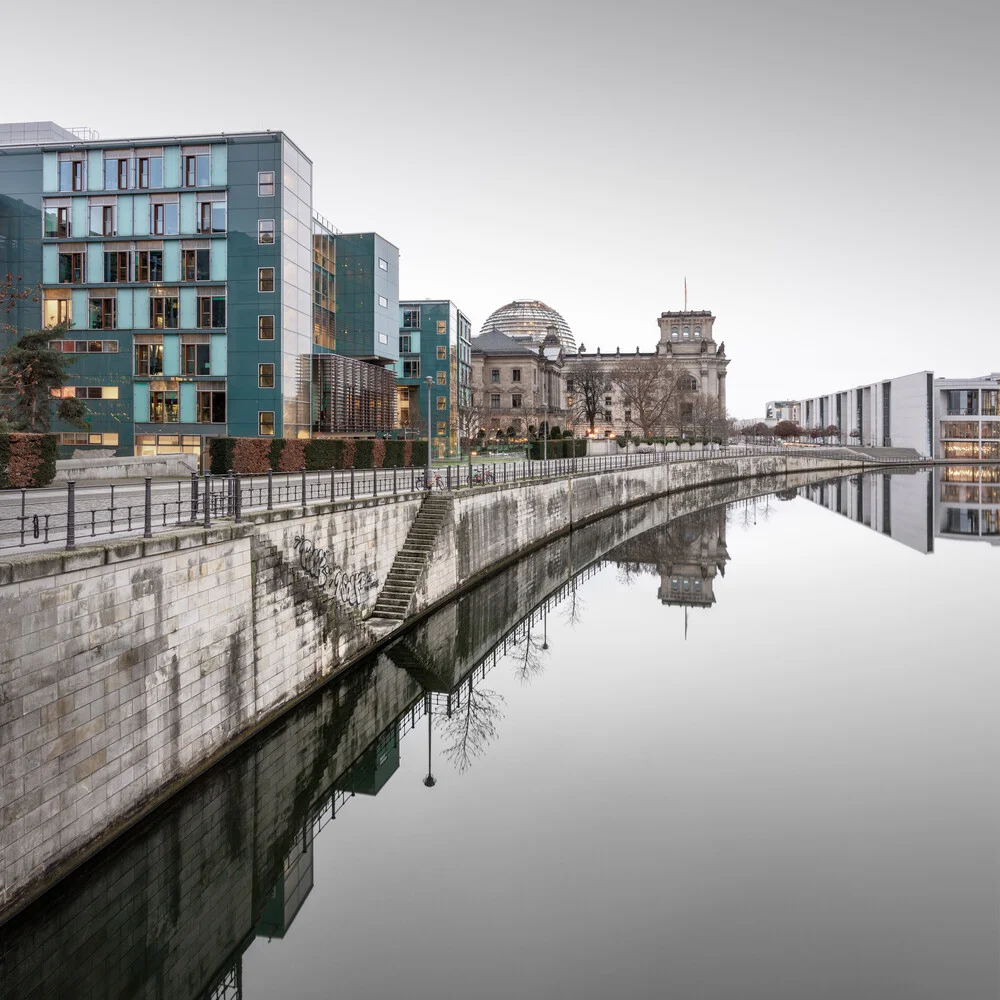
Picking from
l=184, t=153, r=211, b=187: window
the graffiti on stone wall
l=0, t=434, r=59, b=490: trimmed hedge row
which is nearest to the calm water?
the graffiti on stone wall

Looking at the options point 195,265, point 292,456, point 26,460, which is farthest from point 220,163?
point 26,460

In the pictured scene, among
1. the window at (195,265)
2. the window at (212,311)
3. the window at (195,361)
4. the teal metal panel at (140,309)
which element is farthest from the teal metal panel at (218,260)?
the teal metal panel at (140,309)

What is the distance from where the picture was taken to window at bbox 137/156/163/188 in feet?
145

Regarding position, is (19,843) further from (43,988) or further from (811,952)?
(811,952)

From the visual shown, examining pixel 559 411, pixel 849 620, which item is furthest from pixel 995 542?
pixel 559 411

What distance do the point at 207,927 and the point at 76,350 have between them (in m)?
43.9

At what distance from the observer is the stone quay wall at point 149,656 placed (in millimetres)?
9164

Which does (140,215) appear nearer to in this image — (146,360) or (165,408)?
(146,360)

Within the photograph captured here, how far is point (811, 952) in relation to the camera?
31.7ft

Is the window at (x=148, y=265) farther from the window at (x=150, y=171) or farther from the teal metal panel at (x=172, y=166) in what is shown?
the teal metal panel at (x=172, y=166)

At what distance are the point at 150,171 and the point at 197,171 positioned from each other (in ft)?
9.27

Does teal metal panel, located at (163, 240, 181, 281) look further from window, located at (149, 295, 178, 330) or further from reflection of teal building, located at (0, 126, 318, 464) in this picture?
window, located at (149, 295, 178, 330)

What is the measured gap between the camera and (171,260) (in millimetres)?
44938

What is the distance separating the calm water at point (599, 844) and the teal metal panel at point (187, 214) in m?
32.7
